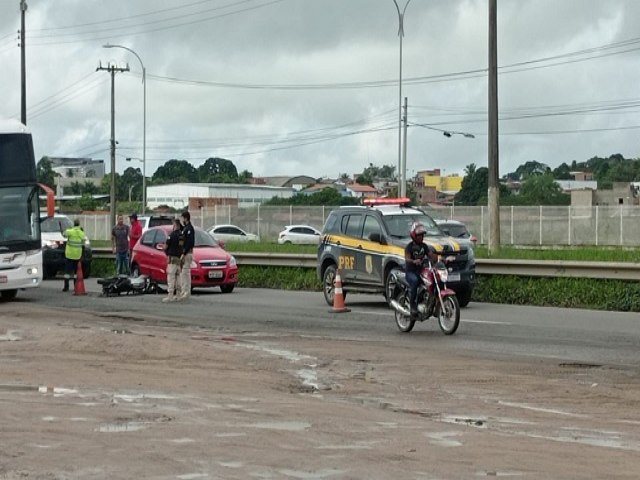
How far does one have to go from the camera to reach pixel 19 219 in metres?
26.1

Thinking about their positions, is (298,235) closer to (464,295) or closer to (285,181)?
(464,295)

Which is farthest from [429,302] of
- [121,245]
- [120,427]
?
[121,245]

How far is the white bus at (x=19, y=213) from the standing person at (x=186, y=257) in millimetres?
2916

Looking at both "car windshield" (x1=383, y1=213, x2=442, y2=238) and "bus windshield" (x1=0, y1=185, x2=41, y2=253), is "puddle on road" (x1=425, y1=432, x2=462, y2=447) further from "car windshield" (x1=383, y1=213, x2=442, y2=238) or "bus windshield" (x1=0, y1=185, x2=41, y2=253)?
"bus windshield" (x1=0, y1=185, x2=41, y2=253)

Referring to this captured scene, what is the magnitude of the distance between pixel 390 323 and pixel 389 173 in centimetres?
12419

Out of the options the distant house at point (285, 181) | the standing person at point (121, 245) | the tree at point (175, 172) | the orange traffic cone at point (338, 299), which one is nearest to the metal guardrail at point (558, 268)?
the orange traffic cone at point (338, 299)

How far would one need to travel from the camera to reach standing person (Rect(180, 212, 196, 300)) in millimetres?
25938

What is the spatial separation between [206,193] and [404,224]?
85.6 meters

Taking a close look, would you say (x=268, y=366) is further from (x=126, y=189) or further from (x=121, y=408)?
(x=126, y=189)

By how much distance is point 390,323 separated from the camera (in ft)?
66.0

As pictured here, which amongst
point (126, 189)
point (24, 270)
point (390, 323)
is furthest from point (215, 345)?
point (126, 189)

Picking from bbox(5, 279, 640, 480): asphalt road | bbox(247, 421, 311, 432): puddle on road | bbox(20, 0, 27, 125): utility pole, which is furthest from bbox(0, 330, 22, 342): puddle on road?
bbox(20, 0, 27, 125): utility pole

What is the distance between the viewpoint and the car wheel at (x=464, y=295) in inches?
915

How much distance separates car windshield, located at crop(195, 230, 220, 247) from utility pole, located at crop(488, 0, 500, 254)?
264 inches
